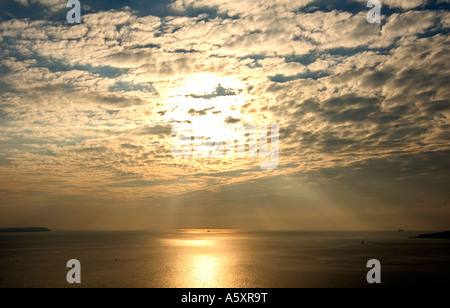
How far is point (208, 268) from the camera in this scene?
92.2m

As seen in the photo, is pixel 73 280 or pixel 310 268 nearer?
pixel 73 280
